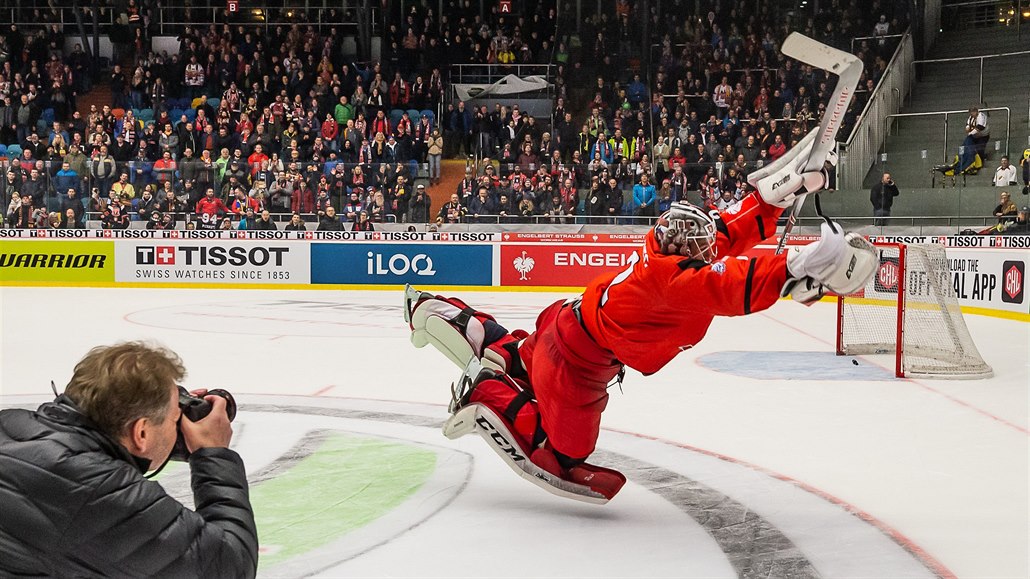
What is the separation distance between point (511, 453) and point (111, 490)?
2043 mm

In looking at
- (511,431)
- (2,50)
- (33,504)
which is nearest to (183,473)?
(511,431)

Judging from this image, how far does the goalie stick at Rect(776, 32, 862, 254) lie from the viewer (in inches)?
108

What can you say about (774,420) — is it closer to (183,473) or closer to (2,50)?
(183,473)

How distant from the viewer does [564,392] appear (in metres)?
3.13

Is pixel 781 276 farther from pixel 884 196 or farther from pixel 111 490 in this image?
pixel 884 196

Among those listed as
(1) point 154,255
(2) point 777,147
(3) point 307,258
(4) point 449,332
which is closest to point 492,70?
(2) point 777,147

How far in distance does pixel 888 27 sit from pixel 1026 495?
15257mm

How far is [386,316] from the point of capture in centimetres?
923

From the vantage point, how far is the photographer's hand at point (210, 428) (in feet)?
5.27

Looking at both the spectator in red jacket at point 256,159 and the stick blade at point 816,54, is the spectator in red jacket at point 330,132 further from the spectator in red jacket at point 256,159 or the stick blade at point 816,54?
the stick blade at point 816,54

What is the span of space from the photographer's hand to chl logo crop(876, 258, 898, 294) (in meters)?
7.57

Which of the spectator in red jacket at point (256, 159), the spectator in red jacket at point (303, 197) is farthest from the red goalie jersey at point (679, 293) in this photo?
the spectator in red jacket at point (256, 159)

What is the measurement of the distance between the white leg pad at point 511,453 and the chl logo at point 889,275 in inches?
233

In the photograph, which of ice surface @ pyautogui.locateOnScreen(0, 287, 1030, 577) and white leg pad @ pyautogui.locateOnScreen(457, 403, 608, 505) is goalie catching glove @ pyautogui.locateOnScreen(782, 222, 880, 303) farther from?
white leg pad @ pyautogui.locateOnScreen(457, 403, 608, 505)
